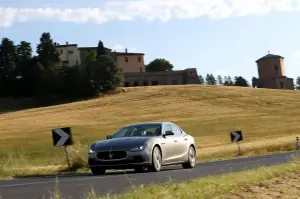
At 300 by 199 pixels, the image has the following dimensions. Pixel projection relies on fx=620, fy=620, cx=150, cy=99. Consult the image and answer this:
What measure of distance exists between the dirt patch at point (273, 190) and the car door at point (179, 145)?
5659 mm

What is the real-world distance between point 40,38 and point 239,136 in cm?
9304

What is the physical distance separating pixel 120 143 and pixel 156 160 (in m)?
1.08

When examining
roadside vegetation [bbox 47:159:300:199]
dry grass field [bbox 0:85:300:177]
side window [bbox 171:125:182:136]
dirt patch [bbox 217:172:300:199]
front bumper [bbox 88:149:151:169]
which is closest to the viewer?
roadside vegetation [bbox 47:159:300:199]

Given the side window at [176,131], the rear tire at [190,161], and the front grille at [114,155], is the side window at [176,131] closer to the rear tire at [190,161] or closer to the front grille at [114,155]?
the rear tire at [190,161]

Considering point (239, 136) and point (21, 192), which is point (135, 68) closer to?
point (239, 136)

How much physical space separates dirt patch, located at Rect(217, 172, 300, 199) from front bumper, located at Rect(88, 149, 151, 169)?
4.46 meters

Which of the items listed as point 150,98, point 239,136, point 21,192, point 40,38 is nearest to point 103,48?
point 40,38

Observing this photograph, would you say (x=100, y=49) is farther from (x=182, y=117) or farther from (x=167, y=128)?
(x=167, y=128)

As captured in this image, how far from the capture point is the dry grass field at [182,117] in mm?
48656

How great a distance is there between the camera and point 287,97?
99500 mm

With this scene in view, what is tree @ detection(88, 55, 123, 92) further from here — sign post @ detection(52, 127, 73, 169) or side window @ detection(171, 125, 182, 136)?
side window @ detection(171, 125, 182, 136)

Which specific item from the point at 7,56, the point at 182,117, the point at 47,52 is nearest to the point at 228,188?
the point at 182,117

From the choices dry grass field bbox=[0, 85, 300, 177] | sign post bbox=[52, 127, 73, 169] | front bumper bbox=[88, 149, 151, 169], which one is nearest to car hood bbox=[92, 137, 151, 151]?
front bumper bbox=[88, 149, 151, 169]

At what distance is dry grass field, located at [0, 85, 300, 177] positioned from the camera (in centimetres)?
4866
